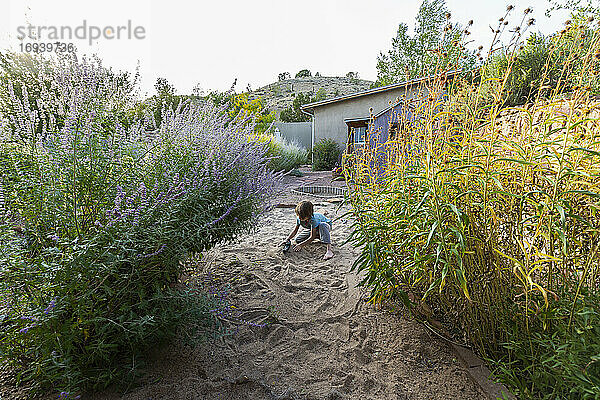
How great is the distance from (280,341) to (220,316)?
599mm

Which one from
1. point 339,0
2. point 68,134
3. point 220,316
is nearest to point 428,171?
point 220,316

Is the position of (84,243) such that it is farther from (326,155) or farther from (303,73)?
(303,73)

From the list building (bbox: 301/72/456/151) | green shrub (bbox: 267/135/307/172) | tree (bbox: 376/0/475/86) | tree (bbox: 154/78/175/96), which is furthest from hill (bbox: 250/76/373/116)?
tree (bbox: 154/78/175/96)

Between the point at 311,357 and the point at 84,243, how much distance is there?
1.45 metres

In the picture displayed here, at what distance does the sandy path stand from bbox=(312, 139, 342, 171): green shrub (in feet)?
39.1

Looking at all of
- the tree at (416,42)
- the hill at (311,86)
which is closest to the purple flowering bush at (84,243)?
the tree at (416,42)

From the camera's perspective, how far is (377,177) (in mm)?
2588

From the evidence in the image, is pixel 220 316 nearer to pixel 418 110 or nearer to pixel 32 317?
pixel 32 317

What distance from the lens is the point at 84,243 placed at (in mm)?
1489

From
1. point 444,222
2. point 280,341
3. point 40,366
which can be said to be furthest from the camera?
point 280,341

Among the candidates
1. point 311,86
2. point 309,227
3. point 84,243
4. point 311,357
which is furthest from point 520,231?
point 311,86

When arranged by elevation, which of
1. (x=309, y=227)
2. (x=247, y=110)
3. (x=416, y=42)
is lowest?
(x=309, y=227)

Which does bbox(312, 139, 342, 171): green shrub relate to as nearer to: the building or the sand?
the building

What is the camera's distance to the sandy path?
1.78 meters
